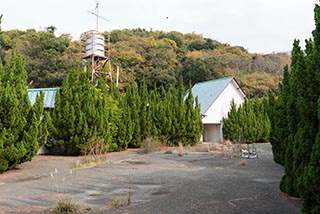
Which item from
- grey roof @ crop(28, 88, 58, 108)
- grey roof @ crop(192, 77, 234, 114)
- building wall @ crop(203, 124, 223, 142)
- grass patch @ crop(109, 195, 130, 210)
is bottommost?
grass patch @ crop(109, 195, 130, 210)

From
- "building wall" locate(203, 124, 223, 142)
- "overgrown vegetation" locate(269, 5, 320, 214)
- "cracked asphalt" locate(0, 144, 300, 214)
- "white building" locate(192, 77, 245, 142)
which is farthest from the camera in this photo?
"building wall" locate(203, 124, 223, 142)

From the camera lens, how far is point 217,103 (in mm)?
28641

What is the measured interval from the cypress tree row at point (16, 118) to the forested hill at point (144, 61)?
17.3m

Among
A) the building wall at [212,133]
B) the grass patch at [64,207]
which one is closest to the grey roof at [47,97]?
the building wall at [212,133]

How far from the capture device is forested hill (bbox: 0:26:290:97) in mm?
32094

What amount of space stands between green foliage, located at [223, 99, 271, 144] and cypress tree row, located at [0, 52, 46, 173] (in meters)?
18.0

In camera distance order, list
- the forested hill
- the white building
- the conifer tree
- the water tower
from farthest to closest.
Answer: the forested hill, the white building, the conifer tree, the water tower

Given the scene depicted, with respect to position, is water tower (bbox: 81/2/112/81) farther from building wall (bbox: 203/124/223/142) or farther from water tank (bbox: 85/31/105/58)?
building wall (bbox: 203/124/223/142)

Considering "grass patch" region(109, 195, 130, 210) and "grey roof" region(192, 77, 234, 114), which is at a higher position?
"grey roof" region(192, 77, 234, 114)

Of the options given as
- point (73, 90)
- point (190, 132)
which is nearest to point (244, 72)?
point (190, 132)

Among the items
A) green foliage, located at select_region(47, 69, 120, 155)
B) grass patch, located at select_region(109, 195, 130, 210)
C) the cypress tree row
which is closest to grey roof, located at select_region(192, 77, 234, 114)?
green foliage, located at select_region(47, 69, 120, 155)

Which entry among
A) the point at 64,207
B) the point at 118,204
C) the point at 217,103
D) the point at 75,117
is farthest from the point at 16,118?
the point at 217,103

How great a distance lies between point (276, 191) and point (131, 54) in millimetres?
31826

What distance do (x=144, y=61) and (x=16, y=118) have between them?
27.7 m
